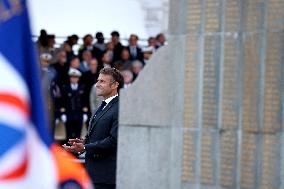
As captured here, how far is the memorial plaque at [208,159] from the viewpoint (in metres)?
9.33

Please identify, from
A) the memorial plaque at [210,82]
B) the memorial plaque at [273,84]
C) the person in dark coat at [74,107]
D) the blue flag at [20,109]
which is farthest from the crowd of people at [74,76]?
the blue flag at [20,109]

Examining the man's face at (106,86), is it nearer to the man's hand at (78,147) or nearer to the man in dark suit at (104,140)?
the man in dark suit at (104,140)

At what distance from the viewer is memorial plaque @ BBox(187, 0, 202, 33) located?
9.50m

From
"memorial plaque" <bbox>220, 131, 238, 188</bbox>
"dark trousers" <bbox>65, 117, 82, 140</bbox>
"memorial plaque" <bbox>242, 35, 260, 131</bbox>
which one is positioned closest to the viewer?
"memorial plaque" <bbox>242, 35, 260, 131</bbox>

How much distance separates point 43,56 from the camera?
720 inches

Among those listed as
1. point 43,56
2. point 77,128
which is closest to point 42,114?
point 43,56

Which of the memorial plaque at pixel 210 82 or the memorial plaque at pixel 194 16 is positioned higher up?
the memorial plaque at pixel 194 16

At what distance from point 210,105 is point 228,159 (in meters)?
0.54

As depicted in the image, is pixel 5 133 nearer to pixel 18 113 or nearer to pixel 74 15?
pixel 18 113

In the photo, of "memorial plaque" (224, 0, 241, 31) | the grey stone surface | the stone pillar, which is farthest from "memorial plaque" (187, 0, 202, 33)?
"memorial plaque" (224, 0, 241, 31)

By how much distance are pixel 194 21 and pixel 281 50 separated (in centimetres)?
113

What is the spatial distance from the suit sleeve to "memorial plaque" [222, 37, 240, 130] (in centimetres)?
110

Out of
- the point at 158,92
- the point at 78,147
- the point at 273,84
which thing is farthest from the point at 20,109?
the point at 158,92

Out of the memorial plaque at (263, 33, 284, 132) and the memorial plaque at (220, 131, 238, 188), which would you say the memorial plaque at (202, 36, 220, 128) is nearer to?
the memorial plaque at (220, 131, 238, 188)
